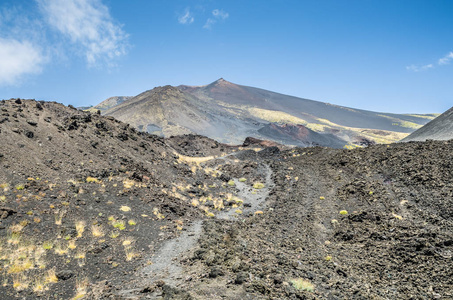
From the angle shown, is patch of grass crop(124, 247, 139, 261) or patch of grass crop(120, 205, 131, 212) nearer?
patch of grass crop(124, 247, 139, 261)

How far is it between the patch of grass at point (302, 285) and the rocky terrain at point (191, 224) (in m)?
0.04

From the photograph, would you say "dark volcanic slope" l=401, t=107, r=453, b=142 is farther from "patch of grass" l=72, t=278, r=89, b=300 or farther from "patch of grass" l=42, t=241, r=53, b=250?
"patch of grass" l=42, t=241, r=53, b=250

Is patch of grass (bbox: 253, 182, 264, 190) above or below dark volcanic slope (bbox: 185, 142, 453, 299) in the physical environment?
below

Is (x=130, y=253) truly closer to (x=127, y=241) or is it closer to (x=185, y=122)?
(x=127, y=241)

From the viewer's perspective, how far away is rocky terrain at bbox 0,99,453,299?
7.92 meters

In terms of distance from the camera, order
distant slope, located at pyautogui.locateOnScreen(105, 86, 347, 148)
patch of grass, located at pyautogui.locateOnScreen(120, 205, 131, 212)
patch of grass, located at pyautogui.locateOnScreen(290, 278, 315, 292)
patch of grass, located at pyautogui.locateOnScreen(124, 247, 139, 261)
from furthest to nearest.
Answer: distant slope, located at pyautogui.locateOnScreen(105, 86, 347, 148)
patch of grass, located at pyautogui.locateOnScreen(120, 205, 131, 212)
patch of grass, located at pyautogui.locateOnScreen(124, 247, 139, 261)
patch of grass, located at pyautogui.locateOnScreen(290, 278, 315, 292)

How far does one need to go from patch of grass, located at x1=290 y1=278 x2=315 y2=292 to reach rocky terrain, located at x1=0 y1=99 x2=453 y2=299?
0.04m

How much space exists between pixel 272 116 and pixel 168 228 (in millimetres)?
143439

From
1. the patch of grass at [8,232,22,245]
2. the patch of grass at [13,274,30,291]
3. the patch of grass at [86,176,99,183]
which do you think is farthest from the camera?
the patch of grass at [86,176,99,183]

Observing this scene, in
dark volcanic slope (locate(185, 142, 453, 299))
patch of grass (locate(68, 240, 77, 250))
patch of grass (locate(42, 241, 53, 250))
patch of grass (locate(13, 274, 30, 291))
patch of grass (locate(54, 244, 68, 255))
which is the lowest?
dark volcanic slope (locate(185, 142, 453, 299))

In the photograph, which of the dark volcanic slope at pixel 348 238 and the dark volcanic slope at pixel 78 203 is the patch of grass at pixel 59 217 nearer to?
the dark volcanic slope at pixel 78 203

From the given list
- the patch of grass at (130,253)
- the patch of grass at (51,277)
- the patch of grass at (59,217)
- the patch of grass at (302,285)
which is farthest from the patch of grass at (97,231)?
the patch of grass at (302,285)

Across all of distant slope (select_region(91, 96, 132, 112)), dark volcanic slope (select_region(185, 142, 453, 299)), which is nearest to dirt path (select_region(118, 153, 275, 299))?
dark volcanic slope (select_region(185, 142, 453, 299))

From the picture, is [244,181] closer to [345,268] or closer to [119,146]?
[119,146]
